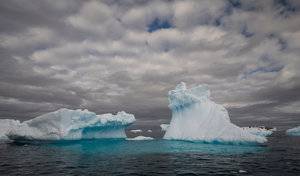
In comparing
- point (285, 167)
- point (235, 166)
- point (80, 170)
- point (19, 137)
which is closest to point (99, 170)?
point (80, 170)

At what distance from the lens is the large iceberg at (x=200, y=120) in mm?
35438

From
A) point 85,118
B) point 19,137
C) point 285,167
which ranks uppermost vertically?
point 85,118

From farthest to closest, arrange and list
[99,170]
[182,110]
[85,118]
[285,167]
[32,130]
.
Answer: [182,110] → [85,118] → [32,130] → [285,167] → [99,170]

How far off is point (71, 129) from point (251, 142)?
2560 cm

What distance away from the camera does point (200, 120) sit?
136 feet

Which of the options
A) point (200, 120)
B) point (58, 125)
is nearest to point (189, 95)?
point (200, 120)

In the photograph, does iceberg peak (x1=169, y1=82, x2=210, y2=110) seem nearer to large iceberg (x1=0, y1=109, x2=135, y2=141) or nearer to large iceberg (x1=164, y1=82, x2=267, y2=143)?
large iceberg (x1=164, y1=82, x2=267, y2=143)

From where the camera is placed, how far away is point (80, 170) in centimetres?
1778

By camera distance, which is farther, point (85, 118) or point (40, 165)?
point (85, 118)

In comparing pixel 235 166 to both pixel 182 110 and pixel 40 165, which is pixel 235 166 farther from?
pixel 182 110

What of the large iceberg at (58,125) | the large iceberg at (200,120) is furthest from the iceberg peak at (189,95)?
the large iceberg at (58,125)

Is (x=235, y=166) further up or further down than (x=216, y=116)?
further down

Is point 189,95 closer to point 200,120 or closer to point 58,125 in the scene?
point 200,120

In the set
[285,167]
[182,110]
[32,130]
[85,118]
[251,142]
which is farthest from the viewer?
[182,110]
